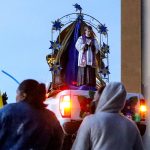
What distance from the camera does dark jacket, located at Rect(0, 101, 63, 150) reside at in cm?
420

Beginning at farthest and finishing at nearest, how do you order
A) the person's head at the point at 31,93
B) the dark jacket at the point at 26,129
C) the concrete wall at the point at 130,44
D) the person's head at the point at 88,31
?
the concrete wall at the point at 130,44
the person's head at the point at 88,31
the person's head at the point at 31,93
the dark jacket at the point at 26,129

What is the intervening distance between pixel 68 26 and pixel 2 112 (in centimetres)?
821

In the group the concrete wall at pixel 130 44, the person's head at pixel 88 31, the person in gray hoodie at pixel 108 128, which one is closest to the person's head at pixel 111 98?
the person in gray hoodie at pixel 108 128

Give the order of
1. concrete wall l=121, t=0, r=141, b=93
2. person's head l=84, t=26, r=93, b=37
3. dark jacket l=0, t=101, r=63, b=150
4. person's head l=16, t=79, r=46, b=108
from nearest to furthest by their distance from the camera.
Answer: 1. dark jacket l=0, t=101, r=63, b=150
2. person's head l=16, t=79, r=46, b=108
3. person's head l=84, t=26, r=93, b=37
4. concrete wall l=121, t=0, r=141, b=93

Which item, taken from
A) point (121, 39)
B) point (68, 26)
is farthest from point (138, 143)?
point (121, 39)

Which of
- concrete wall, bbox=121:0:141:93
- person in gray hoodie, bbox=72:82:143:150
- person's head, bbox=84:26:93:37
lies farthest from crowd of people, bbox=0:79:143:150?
concrete wall, bbox=121:0:141:93

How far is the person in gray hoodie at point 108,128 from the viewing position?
4.21 metres

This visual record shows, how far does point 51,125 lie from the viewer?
443 cm

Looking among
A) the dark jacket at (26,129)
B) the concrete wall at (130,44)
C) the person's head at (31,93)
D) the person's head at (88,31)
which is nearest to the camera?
the dark jacket at (26,129)

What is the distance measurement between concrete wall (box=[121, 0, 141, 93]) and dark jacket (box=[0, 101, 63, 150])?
11.8 metres

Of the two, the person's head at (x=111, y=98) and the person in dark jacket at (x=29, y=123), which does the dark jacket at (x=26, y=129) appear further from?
the person's head at (x=111, y=98)

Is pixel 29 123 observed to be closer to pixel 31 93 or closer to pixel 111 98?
pixel 31 93

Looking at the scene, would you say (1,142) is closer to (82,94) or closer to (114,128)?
(114,128)

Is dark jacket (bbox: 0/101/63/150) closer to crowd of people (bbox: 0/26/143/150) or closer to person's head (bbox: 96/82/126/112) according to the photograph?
crowd of people (bbox: 0/26/143/150)
